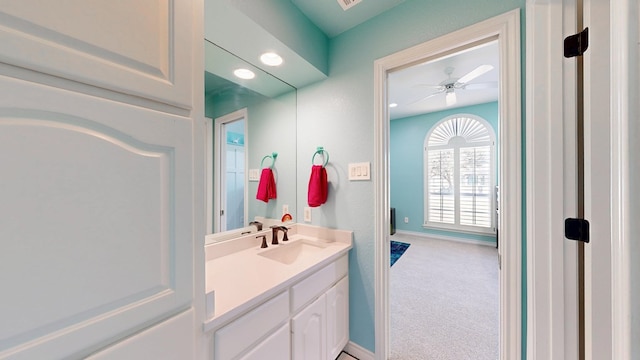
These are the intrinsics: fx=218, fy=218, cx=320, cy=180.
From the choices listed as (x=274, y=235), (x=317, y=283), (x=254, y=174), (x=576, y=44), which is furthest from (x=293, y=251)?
(x=576, y=44)

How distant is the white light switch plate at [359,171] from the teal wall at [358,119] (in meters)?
0.04

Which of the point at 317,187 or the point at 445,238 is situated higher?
the point at 317,187

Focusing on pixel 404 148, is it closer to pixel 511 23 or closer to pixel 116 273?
pixel 511 23

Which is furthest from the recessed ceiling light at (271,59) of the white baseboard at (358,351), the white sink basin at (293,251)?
the white baseboard at (358,351)

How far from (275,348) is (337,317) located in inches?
23.3

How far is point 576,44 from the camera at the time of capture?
853 millimetres

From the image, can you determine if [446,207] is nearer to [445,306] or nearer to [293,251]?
[445,306]

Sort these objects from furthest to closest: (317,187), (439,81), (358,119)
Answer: (439,81), (317,187), (358,119)

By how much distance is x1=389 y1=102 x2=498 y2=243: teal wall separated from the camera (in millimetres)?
4613

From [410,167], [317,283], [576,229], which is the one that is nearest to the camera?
[576,229]

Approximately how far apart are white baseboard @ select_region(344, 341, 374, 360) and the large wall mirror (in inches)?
44.2

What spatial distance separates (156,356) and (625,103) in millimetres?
1155

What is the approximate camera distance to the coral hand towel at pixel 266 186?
182 cm

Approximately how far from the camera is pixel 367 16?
153cm
